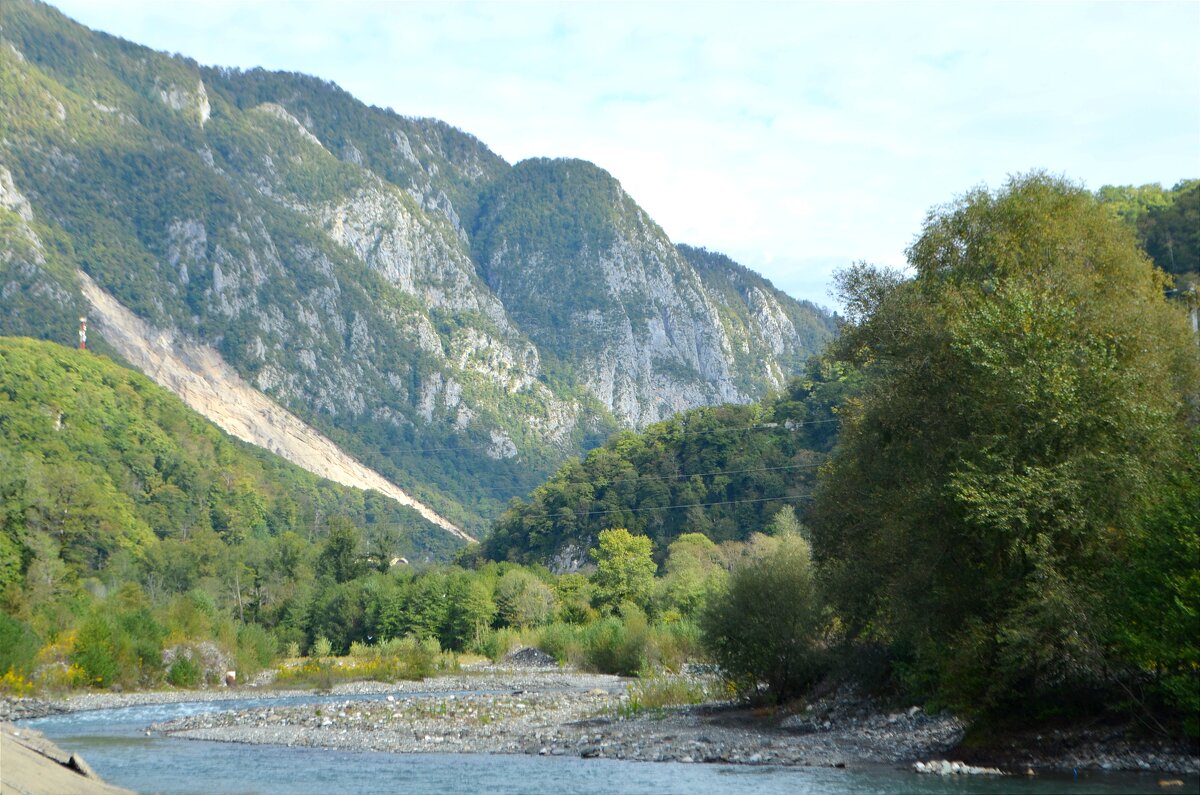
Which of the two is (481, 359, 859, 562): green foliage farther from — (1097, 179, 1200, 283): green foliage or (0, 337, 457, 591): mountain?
(1097, 179, 1200, 283): green foliage

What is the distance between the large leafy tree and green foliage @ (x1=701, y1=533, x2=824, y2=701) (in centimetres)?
678

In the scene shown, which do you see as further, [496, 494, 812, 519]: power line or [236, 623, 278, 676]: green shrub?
[496, 494, 812, 519]: power line

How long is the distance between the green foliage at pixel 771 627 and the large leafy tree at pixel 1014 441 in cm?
678

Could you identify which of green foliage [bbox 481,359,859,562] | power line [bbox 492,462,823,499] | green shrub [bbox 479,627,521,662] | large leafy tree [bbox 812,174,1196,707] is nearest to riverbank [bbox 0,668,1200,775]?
large leafy tree [bbox 812,174,1196,707]

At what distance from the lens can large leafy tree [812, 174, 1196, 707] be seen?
92.9 feet

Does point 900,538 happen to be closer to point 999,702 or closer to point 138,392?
point 999,702

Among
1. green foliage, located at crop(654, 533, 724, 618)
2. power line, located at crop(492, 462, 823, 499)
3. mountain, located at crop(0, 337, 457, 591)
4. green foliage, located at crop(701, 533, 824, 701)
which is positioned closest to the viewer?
green foliage, located at crop(701, 533, 824, 701)

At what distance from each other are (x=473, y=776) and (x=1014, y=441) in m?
18.1

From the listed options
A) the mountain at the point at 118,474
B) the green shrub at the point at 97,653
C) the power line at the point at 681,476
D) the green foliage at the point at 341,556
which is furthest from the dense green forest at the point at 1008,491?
the power line at the point at 681,476

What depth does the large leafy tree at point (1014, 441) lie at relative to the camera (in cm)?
2831

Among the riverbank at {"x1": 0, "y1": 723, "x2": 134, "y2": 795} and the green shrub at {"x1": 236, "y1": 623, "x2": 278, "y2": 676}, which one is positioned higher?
the riverbank at {"x1": 0, "y1": 723, "x2": 134, "y2": 795}

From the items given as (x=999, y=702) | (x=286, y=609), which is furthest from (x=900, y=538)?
(x=286, y=609)

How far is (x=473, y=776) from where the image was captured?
33.9 metres

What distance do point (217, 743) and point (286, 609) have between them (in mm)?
73723
